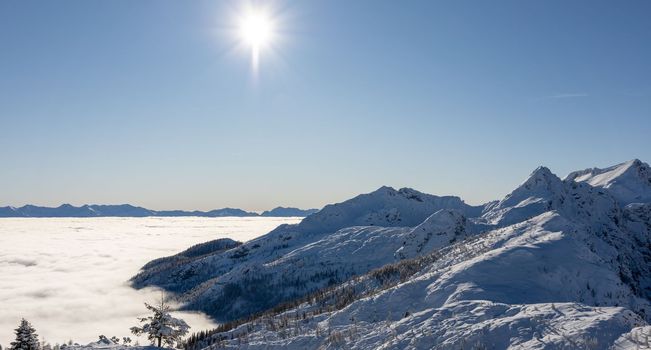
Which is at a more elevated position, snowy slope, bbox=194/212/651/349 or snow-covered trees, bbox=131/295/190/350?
snowy slope, bbox=194/212/651/349

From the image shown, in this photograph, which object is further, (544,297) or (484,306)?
(544,297)

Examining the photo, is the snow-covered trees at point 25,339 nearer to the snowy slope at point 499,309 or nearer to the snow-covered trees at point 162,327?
the snow-covered trees at point 162,327

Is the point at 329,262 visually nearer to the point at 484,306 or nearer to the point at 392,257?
the point at 392,257

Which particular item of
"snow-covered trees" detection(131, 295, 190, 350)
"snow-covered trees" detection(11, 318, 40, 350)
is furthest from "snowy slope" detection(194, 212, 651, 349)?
"snow-covered trees" detection(11, 318, 40, 350)

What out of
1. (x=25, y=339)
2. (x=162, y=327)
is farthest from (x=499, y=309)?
(x=25, y=339)

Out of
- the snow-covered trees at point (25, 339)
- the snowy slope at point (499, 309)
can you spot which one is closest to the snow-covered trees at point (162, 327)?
the snowy slope at point (499, 309)

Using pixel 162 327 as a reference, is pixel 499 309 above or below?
above

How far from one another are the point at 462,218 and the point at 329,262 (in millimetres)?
60332

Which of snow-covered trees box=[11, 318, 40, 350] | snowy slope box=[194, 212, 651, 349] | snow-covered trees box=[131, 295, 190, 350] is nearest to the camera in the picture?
snowy slope box=[194, 212, 651, 349]

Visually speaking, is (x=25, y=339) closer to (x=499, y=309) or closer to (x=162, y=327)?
(x=162, y=327)

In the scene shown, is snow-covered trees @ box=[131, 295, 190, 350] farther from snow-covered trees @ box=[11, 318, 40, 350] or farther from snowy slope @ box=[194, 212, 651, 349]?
snow-covered trees @ box=[11, 318, 40, 350]

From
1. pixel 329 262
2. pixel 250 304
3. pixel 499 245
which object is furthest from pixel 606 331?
pixel 329 262

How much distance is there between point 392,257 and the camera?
178125 mm

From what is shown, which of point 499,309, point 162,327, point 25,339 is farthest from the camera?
point 25,339
